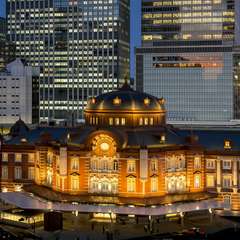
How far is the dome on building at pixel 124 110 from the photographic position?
119 metres

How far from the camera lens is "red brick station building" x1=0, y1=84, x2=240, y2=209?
364 ft

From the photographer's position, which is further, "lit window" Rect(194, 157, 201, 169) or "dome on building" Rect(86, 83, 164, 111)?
"dome on building" Rect(86, 83, 164, 111)

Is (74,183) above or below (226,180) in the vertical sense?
above

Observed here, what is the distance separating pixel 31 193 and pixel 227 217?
32.2m

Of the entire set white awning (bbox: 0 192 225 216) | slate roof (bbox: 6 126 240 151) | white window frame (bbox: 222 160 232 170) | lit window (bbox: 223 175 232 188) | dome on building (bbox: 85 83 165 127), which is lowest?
white awning (bbox: 0 192 225 216)

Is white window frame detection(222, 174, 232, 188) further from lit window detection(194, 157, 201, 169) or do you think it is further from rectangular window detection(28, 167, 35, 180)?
rectangular window detection(28, 167, 35, 180)

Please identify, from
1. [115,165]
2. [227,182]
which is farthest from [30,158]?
[227,182]

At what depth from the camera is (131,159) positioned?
363 feet

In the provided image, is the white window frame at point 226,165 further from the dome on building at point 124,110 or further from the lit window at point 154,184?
the dome on building at point 124,110

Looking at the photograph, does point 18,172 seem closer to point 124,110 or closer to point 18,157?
point 18,157

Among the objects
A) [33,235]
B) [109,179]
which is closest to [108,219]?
A: [109,179]

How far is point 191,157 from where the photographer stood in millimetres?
116062

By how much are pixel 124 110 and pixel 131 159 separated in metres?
11.9

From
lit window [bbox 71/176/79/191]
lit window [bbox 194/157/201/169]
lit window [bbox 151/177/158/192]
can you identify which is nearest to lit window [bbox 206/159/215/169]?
lit window [bbox 194/157/201/169]
